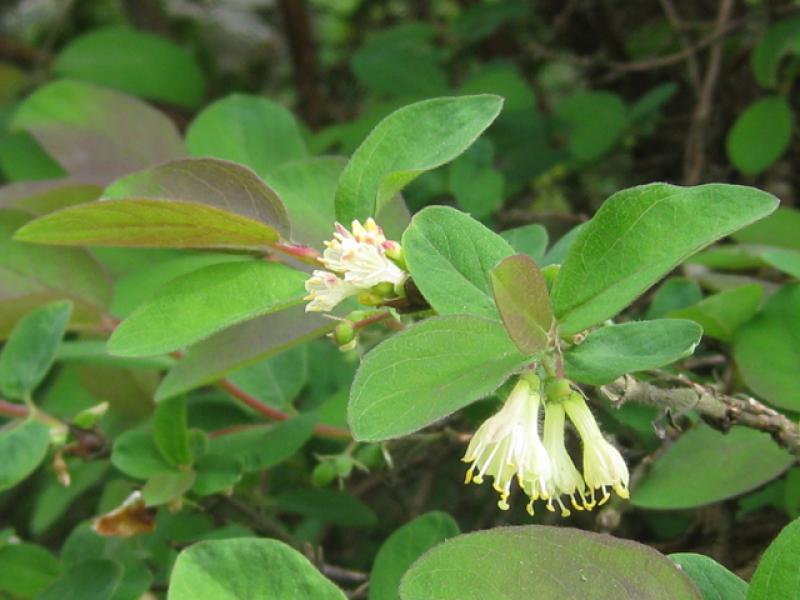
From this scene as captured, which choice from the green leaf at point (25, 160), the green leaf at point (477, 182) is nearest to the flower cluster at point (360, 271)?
the green leaf at point (477, 182)

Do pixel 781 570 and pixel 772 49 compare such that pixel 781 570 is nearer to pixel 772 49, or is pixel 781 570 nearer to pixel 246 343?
pixel 246 343

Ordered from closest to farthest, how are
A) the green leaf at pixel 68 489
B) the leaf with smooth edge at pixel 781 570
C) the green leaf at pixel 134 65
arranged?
1. the leaf with smooth edge at pixel 781 570
2. the green leaf at pixel 68 489
3. the green leaf at pixel 134 65

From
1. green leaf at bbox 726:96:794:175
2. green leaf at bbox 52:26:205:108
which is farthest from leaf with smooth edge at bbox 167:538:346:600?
green leaf at bbox 52:26:205:108

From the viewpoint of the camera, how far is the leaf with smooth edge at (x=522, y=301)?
55 centimetres

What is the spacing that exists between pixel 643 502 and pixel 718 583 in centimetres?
26

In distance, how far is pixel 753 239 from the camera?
1.17 metres

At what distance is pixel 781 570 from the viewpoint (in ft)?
1.71

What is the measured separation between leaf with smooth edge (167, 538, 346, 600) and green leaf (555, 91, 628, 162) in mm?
1072

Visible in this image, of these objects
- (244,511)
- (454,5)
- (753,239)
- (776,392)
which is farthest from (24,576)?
(454,5)

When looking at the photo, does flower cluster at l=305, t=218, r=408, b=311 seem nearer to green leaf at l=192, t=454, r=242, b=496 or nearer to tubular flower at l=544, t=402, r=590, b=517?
tubular flower at l=544, t=402, r=590, b=517

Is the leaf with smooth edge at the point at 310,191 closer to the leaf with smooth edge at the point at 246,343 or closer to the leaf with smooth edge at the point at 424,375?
the leaf with smooth edge at the point at 246,343

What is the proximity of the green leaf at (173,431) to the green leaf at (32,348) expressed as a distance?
0.12m

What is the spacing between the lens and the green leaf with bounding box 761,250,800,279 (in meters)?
0.86

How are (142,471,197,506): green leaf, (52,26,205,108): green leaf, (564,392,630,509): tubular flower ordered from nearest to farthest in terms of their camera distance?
(564,392,630,509): tubular flower
(142,471,197,506): green leaf
(52,26,205,108): green leaf
